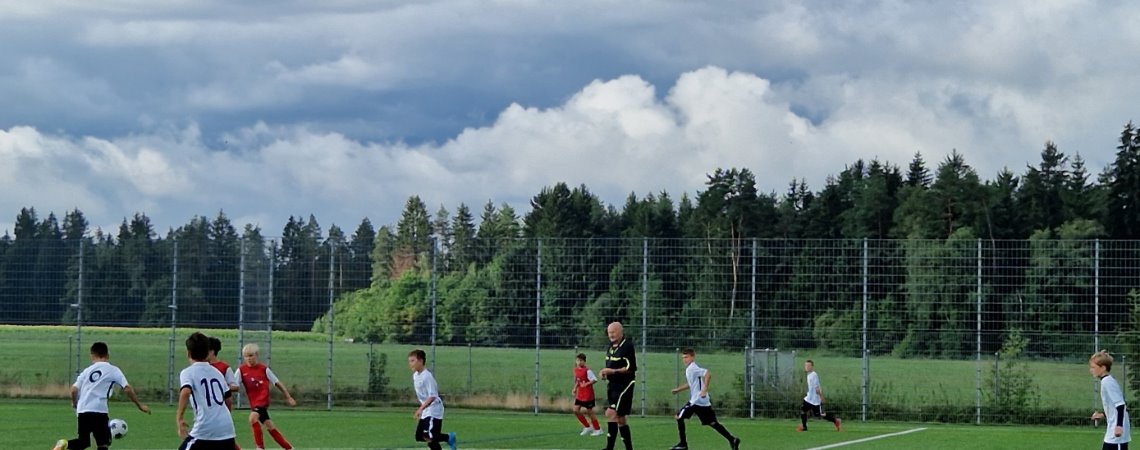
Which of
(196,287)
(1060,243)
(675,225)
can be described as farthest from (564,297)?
(675,225)

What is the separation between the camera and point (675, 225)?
79.0 m

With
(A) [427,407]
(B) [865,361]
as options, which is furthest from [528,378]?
(A) [427,407]

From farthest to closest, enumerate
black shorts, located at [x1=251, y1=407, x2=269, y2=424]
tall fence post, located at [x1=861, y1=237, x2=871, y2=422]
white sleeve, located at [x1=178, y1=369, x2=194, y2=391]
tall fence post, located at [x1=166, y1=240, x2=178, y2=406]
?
tall fence post, located at [x1=166, y1=240, x2=178, y2=406] → tall fence post, located at [x1=861, y1=237, x2=871, y2=422] → black shorts, located at [x1=251, y1=407, x2=269, y2=424] → white sleeve, located at [x1=178, y1=369, x2=194, y2=391]

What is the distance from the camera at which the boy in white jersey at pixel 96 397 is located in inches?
695

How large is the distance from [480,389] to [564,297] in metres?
3.17

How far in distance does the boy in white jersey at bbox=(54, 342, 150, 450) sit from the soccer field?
15.6 feet

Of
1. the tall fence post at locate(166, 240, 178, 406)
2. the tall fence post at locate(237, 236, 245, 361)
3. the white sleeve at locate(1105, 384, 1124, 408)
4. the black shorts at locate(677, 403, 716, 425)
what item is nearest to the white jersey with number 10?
the white sleeve at locate(1105, 384, 1124, 408)

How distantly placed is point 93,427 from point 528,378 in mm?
21179

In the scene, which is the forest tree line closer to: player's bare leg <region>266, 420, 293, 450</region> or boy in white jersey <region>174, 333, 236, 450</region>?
player's bare leg <region>266, 420, 293, 450</region>

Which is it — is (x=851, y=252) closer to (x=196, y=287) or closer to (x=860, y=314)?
(x=860, y=314)

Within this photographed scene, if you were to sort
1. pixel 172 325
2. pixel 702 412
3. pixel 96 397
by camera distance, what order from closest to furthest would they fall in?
pixel 96 397, pixel 702 412, pixel 172 325

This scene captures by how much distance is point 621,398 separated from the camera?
20.7 meters

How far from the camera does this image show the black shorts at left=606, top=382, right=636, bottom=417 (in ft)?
67.6

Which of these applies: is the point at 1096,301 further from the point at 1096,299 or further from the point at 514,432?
the point at 514,432
